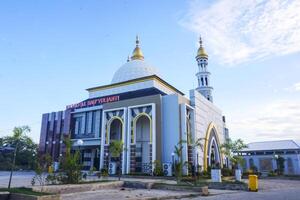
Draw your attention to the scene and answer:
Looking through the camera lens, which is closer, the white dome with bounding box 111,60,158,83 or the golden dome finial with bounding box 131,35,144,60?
the white dome with bounding box 111,60,158,83


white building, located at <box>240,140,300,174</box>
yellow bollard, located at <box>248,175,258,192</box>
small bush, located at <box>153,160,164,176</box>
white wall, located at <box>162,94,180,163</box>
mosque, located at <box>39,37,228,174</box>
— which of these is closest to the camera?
yellow bollard, located at <box>248,175,258,192</box>

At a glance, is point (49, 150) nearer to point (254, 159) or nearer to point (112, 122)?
point (112, 122)

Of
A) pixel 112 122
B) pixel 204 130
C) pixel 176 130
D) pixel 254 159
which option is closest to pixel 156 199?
pixel 176 130

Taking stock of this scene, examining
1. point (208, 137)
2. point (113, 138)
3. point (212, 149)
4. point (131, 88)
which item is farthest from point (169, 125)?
point (212, 149)

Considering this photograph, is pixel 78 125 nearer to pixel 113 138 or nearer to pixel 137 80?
pixel 113 138

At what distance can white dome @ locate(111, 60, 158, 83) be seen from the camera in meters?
39.4

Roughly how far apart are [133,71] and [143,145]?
13.9 metres

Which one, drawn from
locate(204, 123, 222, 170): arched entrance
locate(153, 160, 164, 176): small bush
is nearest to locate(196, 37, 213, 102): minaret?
locate(204, 123, 222, 170): arched entrance

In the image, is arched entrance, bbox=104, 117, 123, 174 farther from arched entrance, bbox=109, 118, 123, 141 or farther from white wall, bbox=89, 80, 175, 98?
white wall, bbox=89, 80, 175, 98

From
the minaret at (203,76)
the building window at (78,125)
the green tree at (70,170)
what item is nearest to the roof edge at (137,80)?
the building window at (78,125)

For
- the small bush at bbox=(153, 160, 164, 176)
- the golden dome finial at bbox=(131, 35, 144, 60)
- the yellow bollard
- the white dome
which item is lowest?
the yellow bollard

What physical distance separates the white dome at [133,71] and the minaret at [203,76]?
8.79 meters

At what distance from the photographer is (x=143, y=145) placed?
99.2 ft

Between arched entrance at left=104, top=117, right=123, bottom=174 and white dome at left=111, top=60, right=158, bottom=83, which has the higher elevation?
white dome at left=111, top=60, right=158, bottom=83
